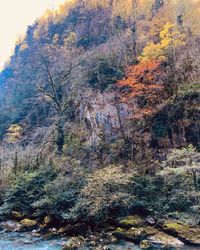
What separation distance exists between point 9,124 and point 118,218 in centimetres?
3388

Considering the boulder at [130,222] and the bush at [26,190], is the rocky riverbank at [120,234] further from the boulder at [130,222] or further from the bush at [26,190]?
the bush at [26,190]

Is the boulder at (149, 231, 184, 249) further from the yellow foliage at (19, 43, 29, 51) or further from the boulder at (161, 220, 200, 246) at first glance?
the yellow foliage at (19, 43, 29, 51)

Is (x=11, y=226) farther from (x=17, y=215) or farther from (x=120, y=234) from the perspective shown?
(x=120, y=234)

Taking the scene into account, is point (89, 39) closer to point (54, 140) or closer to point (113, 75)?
point (113, 75)

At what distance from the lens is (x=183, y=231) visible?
15.4 meters

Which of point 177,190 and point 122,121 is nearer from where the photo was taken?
point 177,190

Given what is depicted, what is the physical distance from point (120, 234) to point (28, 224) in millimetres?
6050

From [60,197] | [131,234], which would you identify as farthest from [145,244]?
[60,197]

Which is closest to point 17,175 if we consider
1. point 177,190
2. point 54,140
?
point 54,140

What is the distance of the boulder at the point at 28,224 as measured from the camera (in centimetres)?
1880

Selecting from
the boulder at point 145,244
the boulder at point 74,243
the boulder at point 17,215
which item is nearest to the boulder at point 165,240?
the boulder at point 145,244

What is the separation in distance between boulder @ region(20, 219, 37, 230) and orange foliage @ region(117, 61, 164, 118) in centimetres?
1261

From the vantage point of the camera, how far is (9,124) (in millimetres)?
47656

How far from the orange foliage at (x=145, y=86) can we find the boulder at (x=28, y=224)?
12.6m
